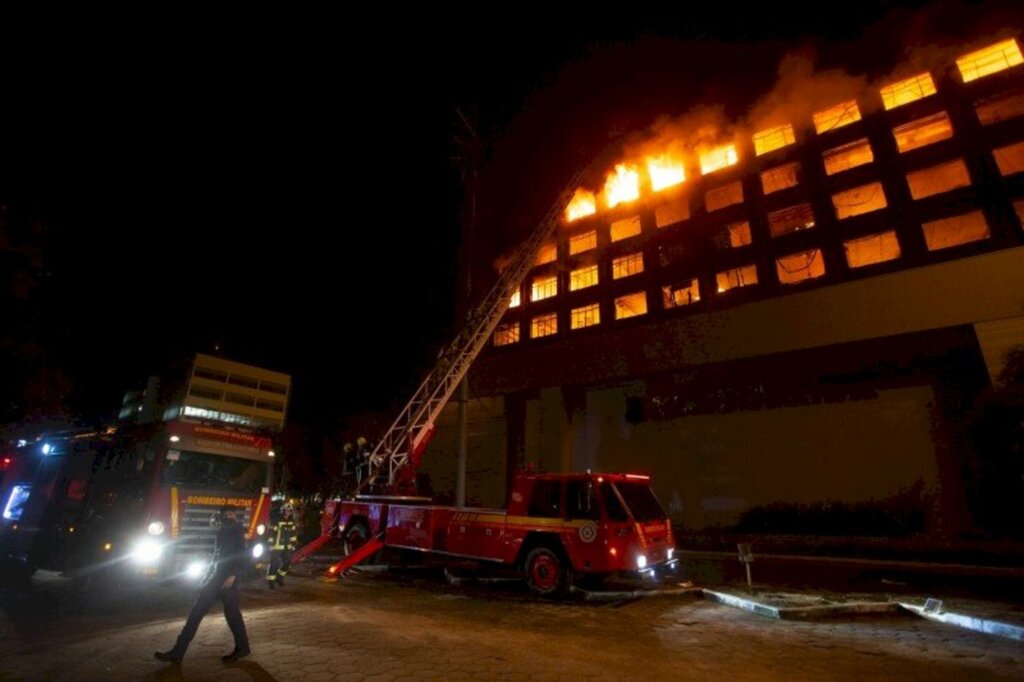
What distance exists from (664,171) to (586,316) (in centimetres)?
915

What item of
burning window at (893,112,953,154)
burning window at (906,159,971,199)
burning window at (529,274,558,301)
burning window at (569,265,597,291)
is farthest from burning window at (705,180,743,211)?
burning window at (529,274,558,301)

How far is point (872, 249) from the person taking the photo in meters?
21.8

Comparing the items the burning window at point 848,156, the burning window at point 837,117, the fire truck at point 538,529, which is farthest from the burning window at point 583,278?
the fire truck at point 538,529

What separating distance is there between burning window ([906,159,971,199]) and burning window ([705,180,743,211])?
6826 millimetres

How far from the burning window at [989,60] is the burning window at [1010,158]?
360 centimetres

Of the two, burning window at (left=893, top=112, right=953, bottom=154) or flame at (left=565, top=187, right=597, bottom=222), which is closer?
burning window at (left=893, top=112, right=953, bottom=154)

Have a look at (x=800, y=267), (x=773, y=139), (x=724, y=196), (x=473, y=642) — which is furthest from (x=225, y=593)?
(x=773, y=139)

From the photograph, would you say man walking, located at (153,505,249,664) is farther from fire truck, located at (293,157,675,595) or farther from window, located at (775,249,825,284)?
window, located at (775,249,825,284)

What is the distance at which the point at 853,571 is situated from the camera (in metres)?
12.1

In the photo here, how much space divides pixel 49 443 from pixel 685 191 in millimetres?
27366

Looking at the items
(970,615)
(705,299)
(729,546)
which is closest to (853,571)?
(970,615)

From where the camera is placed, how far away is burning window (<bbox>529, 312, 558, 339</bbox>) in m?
30.4

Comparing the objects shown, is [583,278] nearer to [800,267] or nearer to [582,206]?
[582,206]

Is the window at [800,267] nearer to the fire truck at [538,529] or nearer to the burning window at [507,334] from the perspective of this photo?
the burning window at [507,334]
